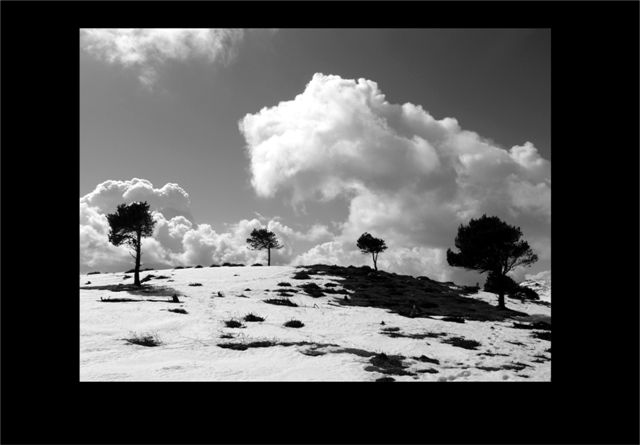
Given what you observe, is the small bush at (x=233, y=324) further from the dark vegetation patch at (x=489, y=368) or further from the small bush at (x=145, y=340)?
the dark vegetation patch at (x=489, y=368)

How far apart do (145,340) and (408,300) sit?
20.8 meters

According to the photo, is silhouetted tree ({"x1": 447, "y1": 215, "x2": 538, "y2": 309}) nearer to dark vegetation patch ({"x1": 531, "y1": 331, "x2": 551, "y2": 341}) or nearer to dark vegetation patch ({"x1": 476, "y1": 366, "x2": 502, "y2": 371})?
dark vegetation patch ({"x1": 531, "y1": 331, "x2": 551, "y2": 341})

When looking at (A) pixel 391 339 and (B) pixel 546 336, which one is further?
(B) pixel 546 336

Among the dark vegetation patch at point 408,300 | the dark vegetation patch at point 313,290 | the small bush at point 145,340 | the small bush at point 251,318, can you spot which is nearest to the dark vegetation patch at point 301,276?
the dark vegetation patch at point 408,300

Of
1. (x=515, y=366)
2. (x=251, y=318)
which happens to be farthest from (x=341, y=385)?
(x=251, y=318)

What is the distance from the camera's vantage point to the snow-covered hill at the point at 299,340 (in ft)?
30.6

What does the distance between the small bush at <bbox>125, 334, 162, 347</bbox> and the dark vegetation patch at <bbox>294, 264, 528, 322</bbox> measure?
13.7 metres

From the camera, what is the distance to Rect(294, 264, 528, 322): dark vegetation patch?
23031 mm

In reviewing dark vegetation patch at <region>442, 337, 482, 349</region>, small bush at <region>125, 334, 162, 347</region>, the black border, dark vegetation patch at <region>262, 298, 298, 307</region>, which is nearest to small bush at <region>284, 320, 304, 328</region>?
dark vegetation patch at <region>262, 298, 298, 307</region>

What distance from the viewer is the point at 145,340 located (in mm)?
11789
